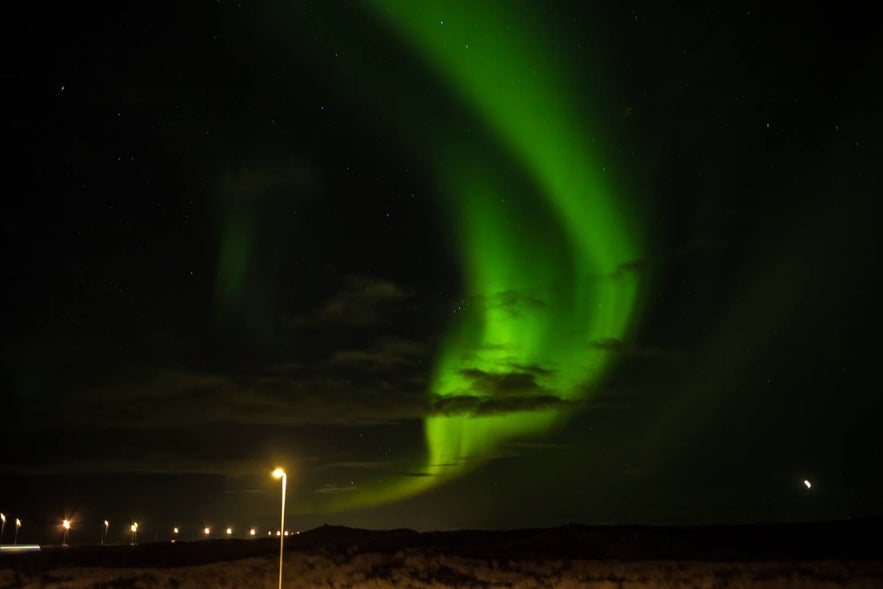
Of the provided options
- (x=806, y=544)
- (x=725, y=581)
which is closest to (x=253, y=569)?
(x=725, y=581)

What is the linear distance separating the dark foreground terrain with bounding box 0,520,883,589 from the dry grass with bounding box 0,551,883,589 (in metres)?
0.05

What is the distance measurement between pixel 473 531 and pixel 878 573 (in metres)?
32.2

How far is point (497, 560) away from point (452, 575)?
4940mm

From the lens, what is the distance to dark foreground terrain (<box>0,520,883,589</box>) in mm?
34875

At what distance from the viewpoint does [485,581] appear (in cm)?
3575

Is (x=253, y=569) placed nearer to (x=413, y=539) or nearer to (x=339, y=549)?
(x=339, y=549)

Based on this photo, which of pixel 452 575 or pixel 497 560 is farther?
pixel 497 560

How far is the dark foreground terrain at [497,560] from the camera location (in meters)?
34.9

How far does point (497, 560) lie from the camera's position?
41.4m

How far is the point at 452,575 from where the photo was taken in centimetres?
3716

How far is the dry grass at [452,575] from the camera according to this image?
3338 cm

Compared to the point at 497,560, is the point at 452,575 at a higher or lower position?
lower

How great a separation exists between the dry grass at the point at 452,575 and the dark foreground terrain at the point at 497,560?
0.18 ft

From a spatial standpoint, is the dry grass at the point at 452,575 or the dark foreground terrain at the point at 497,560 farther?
the dark foreground terrain at the point at 497,560
